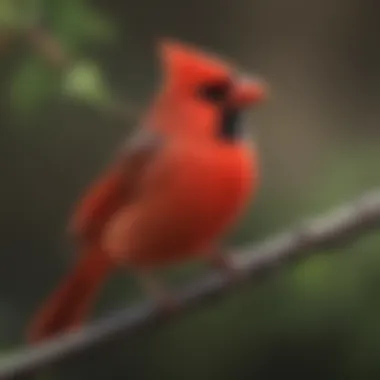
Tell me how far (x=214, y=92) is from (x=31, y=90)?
8.7 inches

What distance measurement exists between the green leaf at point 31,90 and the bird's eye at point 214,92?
18 centimetres

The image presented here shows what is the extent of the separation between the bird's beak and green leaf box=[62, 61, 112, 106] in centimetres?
16

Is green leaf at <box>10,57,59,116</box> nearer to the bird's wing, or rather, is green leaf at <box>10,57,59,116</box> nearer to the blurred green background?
the blurred green background

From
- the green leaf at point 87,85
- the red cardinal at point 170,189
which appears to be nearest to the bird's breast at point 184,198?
the red cardinal at point 170,189

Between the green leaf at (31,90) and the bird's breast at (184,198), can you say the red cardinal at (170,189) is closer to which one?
the bird's breast at (184,198)

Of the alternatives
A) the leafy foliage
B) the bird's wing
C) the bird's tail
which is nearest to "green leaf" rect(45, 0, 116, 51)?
the leafy foliage

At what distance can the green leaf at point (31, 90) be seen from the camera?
1.31 meters

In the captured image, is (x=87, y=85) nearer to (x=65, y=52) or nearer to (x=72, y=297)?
(x=65, y=52)

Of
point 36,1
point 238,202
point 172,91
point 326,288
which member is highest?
point 36,1

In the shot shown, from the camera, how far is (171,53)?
4.29 ft

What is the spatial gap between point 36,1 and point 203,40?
0.21 metres

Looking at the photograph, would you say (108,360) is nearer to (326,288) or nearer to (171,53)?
(326,288)

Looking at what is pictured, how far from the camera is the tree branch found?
133 centimetres

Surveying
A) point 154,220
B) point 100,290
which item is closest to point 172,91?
point 154,220
